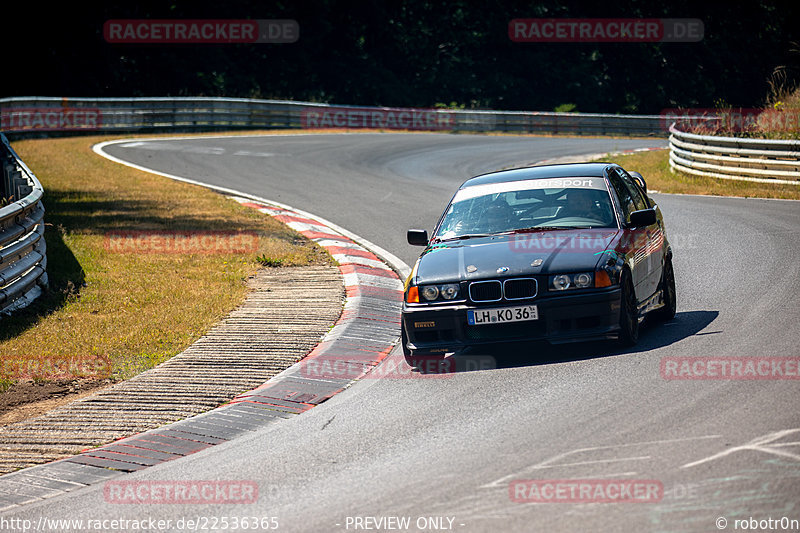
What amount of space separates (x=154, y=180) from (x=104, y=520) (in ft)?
53.0

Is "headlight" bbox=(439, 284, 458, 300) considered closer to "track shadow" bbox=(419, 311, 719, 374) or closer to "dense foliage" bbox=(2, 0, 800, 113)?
"track shadow" bbox=(419, 311, 719, 374)

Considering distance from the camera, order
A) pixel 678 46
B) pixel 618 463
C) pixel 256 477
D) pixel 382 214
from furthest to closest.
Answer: pixel 678 46
pixel 382 214
pixel 256 477
pixel 618 463

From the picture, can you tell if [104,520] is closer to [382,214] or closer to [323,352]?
[323,352]

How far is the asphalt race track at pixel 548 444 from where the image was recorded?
5016 millimetres

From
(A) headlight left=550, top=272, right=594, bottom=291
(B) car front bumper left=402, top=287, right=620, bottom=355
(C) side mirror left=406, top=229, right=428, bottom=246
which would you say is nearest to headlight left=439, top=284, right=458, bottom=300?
(B) car front bumper left=402, top=287, right=620, bottom=355

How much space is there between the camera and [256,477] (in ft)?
19.8

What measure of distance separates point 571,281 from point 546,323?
0.41 metres

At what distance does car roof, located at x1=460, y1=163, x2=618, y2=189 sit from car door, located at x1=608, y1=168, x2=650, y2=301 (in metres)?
0.16

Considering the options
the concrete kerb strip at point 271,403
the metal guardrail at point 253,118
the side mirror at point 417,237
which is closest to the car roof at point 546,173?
the side mirror at point 417,237

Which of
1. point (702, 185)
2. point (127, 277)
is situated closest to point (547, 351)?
point (127, 277)

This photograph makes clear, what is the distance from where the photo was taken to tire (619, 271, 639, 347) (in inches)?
320

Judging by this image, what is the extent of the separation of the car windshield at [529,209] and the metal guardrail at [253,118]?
24.7m

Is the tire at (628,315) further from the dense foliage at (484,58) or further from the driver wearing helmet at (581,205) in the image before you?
the dense foliage at (484,58)

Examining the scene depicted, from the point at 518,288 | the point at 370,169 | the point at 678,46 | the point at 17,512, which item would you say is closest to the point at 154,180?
the point at 370,169
